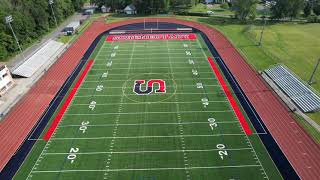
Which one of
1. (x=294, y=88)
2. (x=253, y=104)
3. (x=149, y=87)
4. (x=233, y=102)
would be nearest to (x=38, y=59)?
(x=149, y=87)

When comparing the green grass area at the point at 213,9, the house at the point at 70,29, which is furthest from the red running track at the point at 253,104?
the green grass area at the point at 213,9

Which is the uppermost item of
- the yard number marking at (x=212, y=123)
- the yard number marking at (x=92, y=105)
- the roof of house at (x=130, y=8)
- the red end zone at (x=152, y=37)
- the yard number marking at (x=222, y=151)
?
the roof of house at (x=130, y=8)

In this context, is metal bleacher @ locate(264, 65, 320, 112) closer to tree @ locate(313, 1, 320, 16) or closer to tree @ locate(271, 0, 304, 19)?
tree @ locate(271, 0, 304, 19)

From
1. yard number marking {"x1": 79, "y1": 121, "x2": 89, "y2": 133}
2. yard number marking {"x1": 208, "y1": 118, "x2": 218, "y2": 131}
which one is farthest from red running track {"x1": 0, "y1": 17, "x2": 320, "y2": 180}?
yard number marking {"x1": 79, "y1": 121, "x2": 89, "y2": 133}

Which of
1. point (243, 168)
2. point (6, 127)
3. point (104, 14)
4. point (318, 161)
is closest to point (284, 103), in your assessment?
point (318, 161)

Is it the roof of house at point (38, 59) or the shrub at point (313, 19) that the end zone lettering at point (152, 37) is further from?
the shrub at point (313, 19)

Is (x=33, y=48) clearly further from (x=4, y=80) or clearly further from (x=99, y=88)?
(x=99, y=88)
